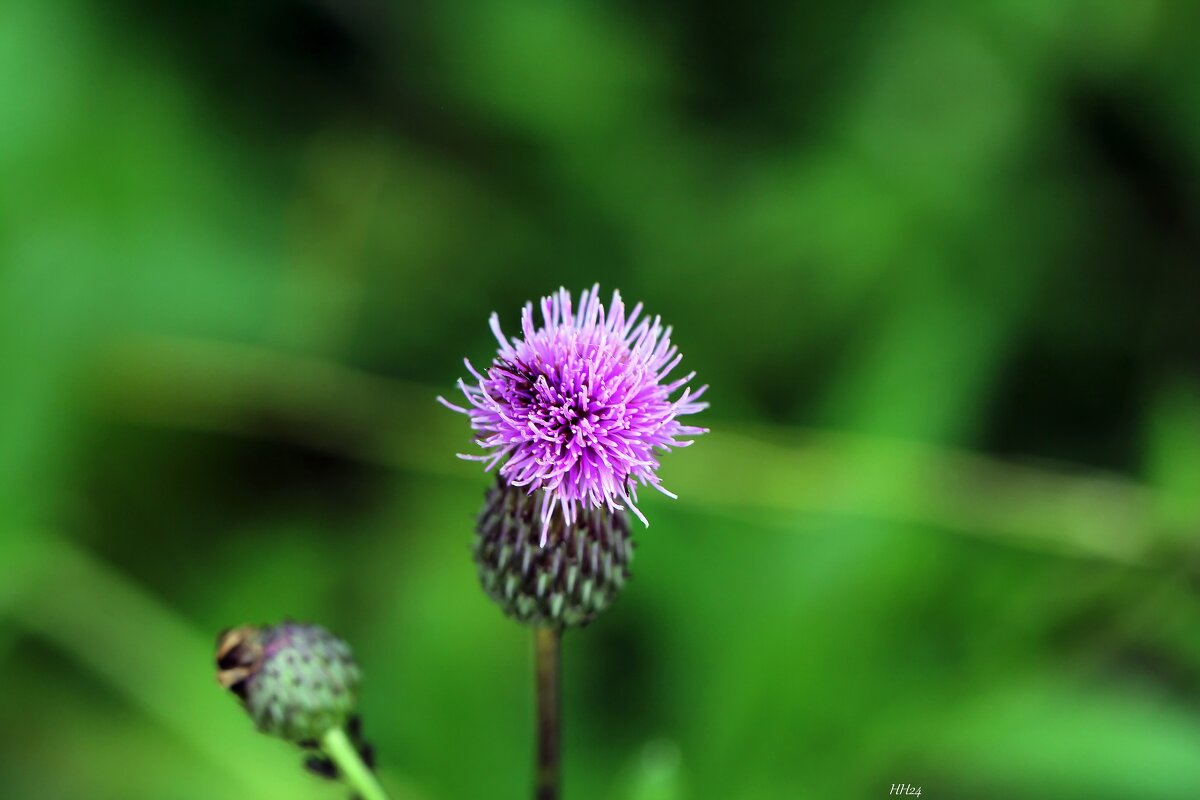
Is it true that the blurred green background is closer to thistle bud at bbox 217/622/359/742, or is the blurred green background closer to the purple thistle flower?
thistle bud at bbox 217/622/359/742

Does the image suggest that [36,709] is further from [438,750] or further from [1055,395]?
[1055,395]

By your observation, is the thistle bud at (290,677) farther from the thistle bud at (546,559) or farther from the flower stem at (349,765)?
the thistle bud at (546,559)

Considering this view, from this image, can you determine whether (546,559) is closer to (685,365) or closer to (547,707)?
(547,707)

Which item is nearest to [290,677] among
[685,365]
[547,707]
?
[547,707]

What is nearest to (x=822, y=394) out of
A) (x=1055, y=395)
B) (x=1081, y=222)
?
(x=1055, y=395)

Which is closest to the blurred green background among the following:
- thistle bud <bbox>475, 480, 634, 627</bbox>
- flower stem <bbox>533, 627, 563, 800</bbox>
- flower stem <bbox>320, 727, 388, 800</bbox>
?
flower stem <bbox>533, 627, 563, 800</bbox>

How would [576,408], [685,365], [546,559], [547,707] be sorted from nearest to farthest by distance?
1. [576,408]
2. [546,559]
3. [547,707]
4. [685,365]
